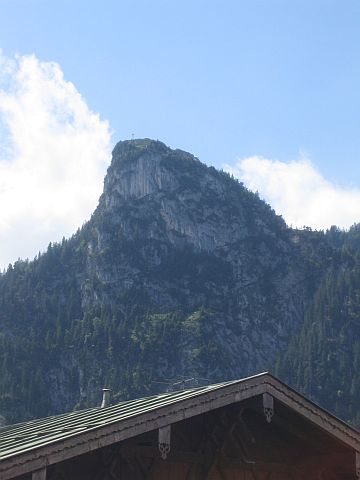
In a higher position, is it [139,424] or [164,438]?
[139,424]

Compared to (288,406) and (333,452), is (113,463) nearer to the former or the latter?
(288,406)

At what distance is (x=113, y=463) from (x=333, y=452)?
434 cm

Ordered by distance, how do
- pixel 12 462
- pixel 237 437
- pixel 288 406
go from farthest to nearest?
pixel 237 437
pixel 288 406
pixel 12 462

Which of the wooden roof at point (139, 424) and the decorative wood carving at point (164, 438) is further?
the decorative wood carving at point (164, 438)

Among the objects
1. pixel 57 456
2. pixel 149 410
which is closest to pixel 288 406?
pixel 149 410

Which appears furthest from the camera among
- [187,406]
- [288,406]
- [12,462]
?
[288,406]

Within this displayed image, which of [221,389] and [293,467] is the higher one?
[221,389]

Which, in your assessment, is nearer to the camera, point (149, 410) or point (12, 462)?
point (12, 462)

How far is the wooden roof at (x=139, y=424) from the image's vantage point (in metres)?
11.7

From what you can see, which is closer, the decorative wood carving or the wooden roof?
the wooden roof

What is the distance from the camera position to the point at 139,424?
1309cm

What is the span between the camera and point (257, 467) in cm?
1638

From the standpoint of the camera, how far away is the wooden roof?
1168cm

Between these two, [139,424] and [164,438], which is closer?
[139,424]
